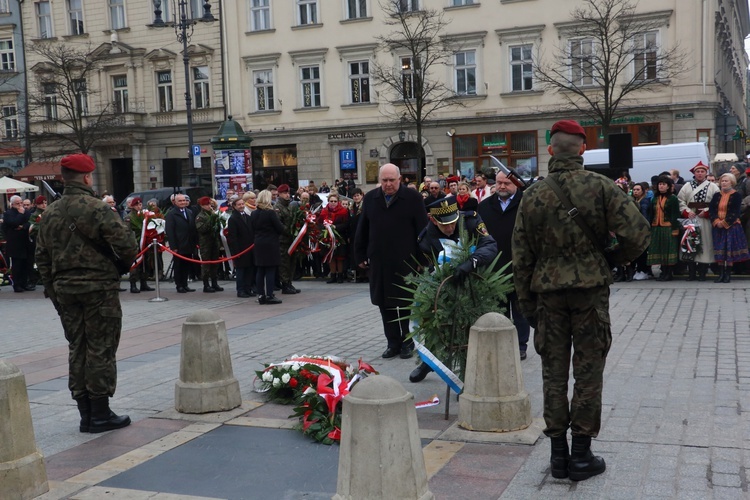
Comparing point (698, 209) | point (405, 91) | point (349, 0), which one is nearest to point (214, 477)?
point (698, 209)

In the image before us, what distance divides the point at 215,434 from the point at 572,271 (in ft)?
9.95

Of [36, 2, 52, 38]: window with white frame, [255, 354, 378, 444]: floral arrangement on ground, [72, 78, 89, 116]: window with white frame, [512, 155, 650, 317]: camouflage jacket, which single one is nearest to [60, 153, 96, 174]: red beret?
[255, 354, 378, 444]: floral arrangement on ground

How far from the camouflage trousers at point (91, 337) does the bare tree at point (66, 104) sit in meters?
34.7

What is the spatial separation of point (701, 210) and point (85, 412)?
1175 centimetres

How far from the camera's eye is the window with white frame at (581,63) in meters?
32.8

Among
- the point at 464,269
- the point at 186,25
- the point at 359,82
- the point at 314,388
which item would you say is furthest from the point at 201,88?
the point at 464,269

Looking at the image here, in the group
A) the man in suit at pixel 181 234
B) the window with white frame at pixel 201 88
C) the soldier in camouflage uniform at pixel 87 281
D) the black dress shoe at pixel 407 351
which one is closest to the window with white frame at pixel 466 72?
the window with white frame at pixel 201 88

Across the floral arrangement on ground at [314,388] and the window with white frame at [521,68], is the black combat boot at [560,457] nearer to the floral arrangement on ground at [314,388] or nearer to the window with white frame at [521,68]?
the floral arrangement on ground at [314,388]

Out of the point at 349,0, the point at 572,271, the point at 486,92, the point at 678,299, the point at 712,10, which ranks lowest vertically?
the point at 678,299

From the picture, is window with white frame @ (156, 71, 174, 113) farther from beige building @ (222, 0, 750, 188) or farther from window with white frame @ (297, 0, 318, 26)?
window with white frame @ (297, 0, 318, 26)

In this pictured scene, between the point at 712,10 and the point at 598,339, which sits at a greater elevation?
the point at 712,10

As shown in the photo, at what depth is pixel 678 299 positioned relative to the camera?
40.1ft

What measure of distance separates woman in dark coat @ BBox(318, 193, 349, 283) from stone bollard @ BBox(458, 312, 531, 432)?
10868mm

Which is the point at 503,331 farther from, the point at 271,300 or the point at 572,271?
the point at 271,300
